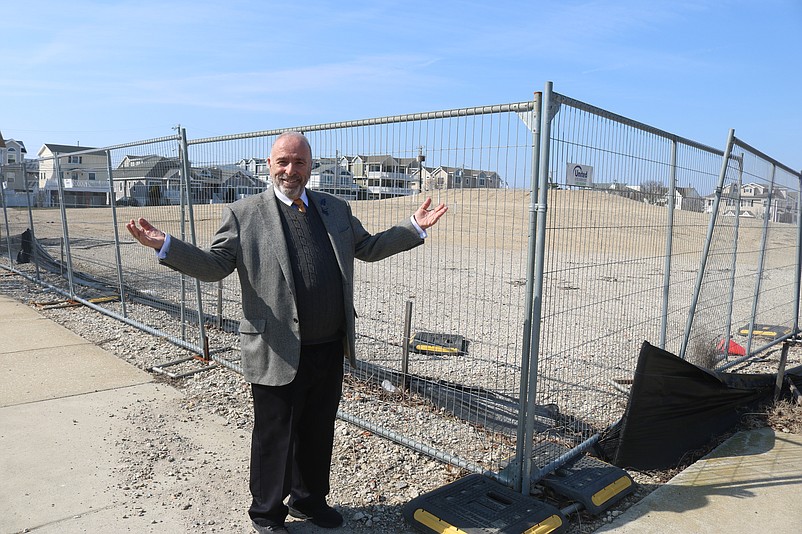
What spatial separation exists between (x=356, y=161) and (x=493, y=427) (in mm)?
2370

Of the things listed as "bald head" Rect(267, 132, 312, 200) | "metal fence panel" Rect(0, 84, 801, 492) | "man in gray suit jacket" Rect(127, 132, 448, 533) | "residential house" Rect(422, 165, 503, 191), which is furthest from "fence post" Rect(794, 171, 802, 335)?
"bald head" Rect(267, 132, 312, 200)

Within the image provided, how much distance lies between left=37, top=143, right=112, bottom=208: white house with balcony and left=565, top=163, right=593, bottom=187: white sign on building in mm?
6114

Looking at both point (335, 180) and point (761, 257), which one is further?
point (761, 257)

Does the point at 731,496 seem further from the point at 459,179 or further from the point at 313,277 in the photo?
the point at 313,277

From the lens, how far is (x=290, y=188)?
317 centimetres

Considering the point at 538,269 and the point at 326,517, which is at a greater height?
the point at 538,269

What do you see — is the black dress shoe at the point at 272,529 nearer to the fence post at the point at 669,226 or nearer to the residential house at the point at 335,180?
the residential house at the point at 335,180

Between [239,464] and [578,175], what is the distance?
299 centimetres

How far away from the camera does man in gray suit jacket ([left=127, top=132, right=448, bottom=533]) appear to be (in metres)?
3.03

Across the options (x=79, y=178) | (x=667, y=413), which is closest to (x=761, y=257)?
(x=667, y=413)

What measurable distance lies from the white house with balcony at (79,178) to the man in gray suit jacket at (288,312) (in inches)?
207

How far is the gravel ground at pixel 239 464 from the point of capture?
3.43 m

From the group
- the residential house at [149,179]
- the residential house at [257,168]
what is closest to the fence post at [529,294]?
the residential house at [257,168]

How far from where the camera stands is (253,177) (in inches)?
214
